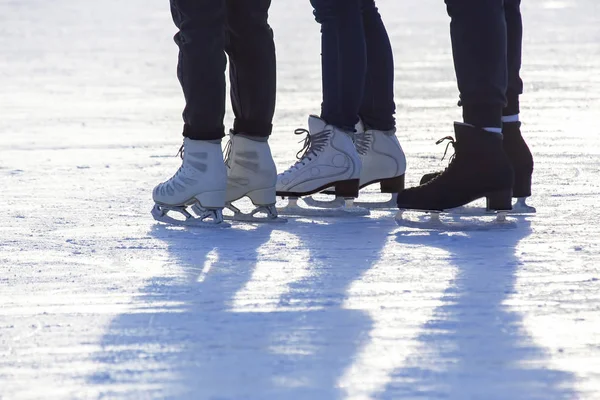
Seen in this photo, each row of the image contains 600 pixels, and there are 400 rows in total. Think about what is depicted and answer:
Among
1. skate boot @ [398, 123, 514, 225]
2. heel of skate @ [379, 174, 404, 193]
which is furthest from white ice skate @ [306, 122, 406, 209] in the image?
skate boot @ [398, 123, 514, 225]

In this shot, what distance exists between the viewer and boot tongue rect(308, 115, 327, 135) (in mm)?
3195

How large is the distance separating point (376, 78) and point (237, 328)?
1492 mm

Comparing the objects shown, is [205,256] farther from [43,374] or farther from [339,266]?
[43,374]

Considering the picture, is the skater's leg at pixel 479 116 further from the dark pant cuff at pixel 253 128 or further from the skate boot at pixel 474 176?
the dark pant cuff at pixel 253 128

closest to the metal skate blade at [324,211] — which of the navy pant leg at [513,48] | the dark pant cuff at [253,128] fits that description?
the dark pant cuff at [253,128]

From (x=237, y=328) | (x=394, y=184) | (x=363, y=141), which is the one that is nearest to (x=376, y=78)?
(x=363, y=141)

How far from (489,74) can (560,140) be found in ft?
5.07

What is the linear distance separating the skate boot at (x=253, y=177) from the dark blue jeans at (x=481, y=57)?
19.2 inches

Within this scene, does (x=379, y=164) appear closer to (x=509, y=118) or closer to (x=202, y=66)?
(x=509, y=118)

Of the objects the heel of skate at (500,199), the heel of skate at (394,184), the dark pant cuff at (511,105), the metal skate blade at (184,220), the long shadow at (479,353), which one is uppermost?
the dark pant cuff at (511,105)

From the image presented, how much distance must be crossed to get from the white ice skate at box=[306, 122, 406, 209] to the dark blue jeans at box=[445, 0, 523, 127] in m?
0.42

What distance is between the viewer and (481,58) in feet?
9.48

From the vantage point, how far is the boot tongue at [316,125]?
320cm

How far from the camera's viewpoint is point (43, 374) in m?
1.79
